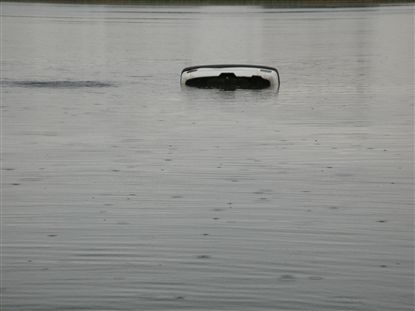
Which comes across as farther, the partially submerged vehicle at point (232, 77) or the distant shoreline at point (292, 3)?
the distant shoreline at point (292, 3)

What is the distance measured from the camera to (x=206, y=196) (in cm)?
1933

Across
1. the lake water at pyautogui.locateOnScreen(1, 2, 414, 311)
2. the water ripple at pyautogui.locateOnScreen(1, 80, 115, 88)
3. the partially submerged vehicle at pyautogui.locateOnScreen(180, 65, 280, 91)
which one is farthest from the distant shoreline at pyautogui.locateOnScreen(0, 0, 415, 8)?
the lake water at pyautogui.locateOnScreen(1, 2, 414, 311)

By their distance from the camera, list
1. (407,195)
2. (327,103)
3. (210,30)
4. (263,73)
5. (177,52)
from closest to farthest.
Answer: (407,195) < (327,103) < (263,73) < (177,52) < (210,30)

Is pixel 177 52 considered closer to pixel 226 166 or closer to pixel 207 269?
pixel 226 166

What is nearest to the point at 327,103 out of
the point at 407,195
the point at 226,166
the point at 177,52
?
the point at 226,166

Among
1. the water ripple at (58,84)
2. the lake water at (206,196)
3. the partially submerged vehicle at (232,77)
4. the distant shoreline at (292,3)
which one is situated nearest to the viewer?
the lake water at (206,196)

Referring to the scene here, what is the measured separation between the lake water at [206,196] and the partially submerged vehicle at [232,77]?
0.62 m

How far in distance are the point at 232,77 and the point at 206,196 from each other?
19675mm

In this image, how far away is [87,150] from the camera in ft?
81.4

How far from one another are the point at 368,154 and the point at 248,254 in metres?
9.50

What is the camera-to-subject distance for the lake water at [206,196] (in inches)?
535

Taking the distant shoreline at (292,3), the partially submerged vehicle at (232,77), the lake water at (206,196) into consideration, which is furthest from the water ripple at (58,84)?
the distant shoreline at (292,3)

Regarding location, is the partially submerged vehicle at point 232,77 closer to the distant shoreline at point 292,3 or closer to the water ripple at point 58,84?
the water ripple at point 58,84

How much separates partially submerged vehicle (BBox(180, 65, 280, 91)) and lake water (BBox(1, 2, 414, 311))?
622mm
